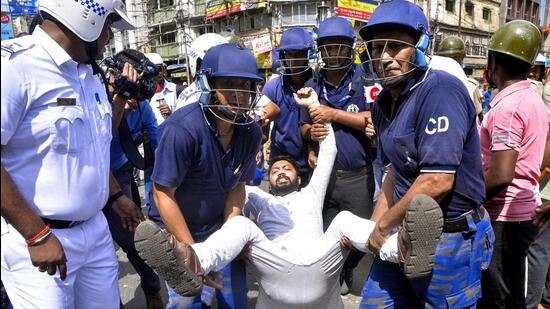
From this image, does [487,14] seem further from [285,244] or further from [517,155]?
[285,244]

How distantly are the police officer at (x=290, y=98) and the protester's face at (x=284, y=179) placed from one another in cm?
20

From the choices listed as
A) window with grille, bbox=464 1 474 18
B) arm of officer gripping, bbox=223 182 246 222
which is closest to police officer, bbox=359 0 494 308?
arm of officer gripping, bbox=223 182 246 222

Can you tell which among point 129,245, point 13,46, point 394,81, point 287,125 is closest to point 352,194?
point 287,125

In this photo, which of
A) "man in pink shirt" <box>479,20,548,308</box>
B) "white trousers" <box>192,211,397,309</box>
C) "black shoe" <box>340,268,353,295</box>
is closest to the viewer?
"man in pink shirt" <box>479,20,548,308</box>

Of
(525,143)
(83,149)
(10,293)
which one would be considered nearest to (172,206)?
(83,149)

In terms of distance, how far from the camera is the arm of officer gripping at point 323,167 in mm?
2877

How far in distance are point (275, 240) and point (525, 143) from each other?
5.25 feet

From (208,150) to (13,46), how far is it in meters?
0.97

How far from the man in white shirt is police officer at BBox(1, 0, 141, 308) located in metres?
0.33

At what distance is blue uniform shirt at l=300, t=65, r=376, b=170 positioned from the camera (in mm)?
3076

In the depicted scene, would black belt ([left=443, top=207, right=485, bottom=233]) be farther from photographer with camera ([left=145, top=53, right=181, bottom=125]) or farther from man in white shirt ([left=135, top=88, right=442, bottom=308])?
photographer with camera ([left=145, top=53, right=181, bottom=125])

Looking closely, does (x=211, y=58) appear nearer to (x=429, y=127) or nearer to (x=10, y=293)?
(x=429, y=127)

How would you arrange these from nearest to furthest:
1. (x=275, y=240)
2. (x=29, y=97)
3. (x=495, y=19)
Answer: (x=29, y=97)
(x=275, y=240)
(x=495, y=19)

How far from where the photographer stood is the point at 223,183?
2.29 meters
